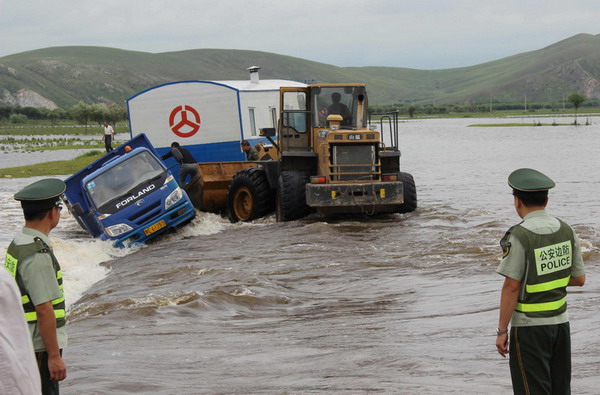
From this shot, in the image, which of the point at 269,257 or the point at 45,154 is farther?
the point at 45,154

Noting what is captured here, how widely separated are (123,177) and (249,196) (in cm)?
311

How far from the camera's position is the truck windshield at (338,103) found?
1820 centimetres

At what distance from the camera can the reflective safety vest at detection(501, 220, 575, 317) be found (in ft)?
16.1

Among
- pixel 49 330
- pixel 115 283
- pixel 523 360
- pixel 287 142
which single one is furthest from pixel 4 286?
pixel 287 142

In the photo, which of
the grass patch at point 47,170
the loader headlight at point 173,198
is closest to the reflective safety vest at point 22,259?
the loader headlight at point 173,198

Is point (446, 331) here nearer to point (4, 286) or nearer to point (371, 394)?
point (371, 394)

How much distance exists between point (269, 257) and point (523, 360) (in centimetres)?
953

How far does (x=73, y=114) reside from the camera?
404 feet

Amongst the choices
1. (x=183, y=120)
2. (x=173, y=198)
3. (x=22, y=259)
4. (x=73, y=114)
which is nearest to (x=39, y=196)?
(x=22, y=259)

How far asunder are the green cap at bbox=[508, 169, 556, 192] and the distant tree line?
101862 mm

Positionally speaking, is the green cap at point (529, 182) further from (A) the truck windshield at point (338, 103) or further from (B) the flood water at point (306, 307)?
(A) the truck windshield at point (338, 103)

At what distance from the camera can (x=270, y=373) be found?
7.21 metres

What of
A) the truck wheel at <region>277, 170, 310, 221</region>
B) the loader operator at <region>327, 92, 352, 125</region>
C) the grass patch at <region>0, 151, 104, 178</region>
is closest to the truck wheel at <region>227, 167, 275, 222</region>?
the truck wheel at <region>277, 170, 310, 221</region>

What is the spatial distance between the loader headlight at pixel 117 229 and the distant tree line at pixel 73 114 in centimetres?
8970
